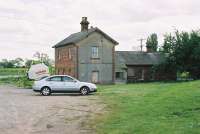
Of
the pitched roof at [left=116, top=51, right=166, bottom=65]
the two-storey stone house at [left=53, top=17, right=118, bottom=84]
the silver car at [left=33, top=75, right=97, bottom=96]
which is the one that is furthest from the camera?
the pitched roof at [left=116, top=51, right=166, bottom=65]

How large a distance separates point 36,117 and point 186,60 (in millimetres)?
47804

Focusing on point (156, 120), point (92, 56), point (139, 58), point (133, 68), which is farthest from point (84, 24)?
point (156, 120)

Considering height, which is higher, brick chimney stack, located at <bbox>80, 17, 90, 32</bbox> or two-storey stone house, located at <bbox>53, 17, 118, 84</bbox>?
brick chimney stack, located at <bbox>80, 17, 90, 32</bbox>

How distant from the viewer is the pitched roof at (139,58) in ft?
225

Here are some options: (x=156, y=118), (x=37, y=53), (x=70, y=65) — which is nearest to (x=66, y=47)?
(x=70, y=65)

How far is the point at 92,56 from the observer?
57281 millimetres

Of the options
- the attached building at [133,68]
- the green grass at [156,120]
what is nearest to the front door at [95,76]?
the attached building at [133,68]

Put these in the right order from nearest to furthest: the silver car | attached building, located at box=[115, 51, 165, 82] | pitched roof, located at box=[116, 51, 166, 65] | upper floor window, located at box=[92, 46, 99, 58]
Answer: the silver car, upper floor window, located at box=[92, 46, 99, 58], attached building, located at box=[115, 51, 165, 82], pitched roof, located at box=[116, 51, 166, 65]

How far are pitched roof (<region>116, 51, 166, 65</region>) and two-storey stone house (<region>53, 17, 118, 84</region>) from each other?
31.4ft

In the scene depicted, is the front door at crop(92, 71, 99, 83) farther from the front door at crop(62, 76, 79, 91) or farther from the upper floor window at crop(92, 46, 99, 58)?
the front door at crop(62, 76, 79, 91)

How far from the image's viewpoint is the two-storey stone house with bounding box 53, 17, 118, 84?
185 feet

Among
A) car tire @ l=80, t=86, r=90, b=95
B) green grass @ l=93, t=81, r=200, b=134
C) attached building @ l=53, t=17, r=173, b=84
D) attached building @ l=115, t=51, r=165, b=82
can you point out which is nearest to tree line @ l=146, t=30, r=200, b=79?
attached building @ l=115, t=51, r=165, b=82

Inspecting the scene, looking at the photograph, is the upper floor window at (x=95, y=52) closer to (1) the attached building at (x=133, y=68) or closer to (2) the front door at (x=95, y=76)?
(2) the front door at (x=95, y=76)

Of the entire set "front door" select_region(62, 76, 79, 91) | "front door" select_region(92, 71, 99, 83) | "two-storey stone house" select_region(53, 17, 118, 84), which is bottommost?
"front door" select_region(62, 76, 79, 91)
